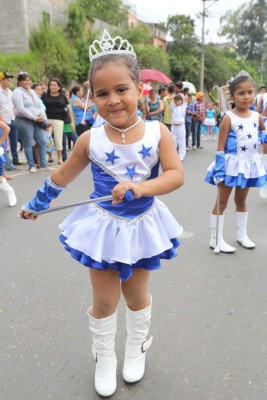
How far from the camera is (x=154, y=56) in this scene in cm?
3125

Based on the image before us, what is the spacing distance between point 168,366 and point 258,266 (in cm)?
158

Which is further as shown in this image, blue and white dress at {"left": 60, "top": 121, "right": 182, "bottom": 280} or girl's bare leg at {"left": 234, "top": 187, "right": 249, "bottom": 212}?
girl's bare leg at {"left": 234, "top": 187, "right": 249, "bottom": 212}

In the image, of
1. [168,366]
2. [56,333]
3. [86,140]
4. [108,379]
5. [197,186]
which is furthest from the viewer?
[197,186]

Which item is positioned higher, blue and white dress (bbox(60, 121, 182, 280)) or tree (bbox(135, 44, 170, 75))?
blue and white dress (bbox(60, 121, 182, 280))

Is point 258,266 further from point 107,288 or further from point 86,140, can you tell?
point 86,140

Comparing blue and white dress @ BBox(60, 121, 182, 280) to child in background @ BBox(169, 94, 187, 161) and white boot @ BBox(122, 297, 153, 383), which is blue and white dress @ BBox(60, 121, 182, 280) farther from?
child in background @ BBox(169, 94, 187, 161)

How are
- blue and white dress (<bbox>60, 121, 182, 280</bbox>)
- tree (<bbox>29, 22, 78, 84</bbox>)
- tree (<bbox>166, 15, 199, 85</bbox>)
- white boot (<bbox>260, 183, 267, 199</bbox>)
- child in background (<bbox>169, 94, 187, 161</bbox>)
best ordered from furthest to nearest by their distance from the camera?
tree (<bbox>166, 15, 199, 85</bbox>) < tree (<bbox>29, 22, 78, 84</bbox>) < child in background (<bbox>169, 94, 187, 161</bbox>) < white boot (<bbox>260, 183, 267, 199</bbox>) < blue and white dress (<bbox>60, 121, 182, 280</bbox>)

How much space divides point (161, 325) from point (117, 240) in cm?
101

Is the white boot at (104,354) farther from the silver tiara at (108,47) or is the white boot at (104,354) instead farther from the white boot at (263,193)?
the white boot at (263,193)

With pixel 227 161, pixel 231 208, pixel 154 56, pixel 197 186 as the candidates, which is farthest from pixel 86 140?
pixel 154 56

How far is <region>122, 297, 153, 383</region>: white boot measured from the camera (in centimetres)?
205

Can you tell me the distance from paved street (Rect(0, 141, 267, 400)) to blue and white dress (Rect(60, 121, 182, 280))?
70 centimetres

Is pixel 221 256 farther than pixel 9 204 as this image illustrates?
No

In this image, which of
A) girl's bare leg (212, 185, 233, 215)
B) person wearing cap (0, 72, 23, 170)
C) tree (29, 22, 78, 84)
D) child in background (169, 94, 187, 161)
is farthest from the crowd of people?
tree (29, 22, 78, 84)
